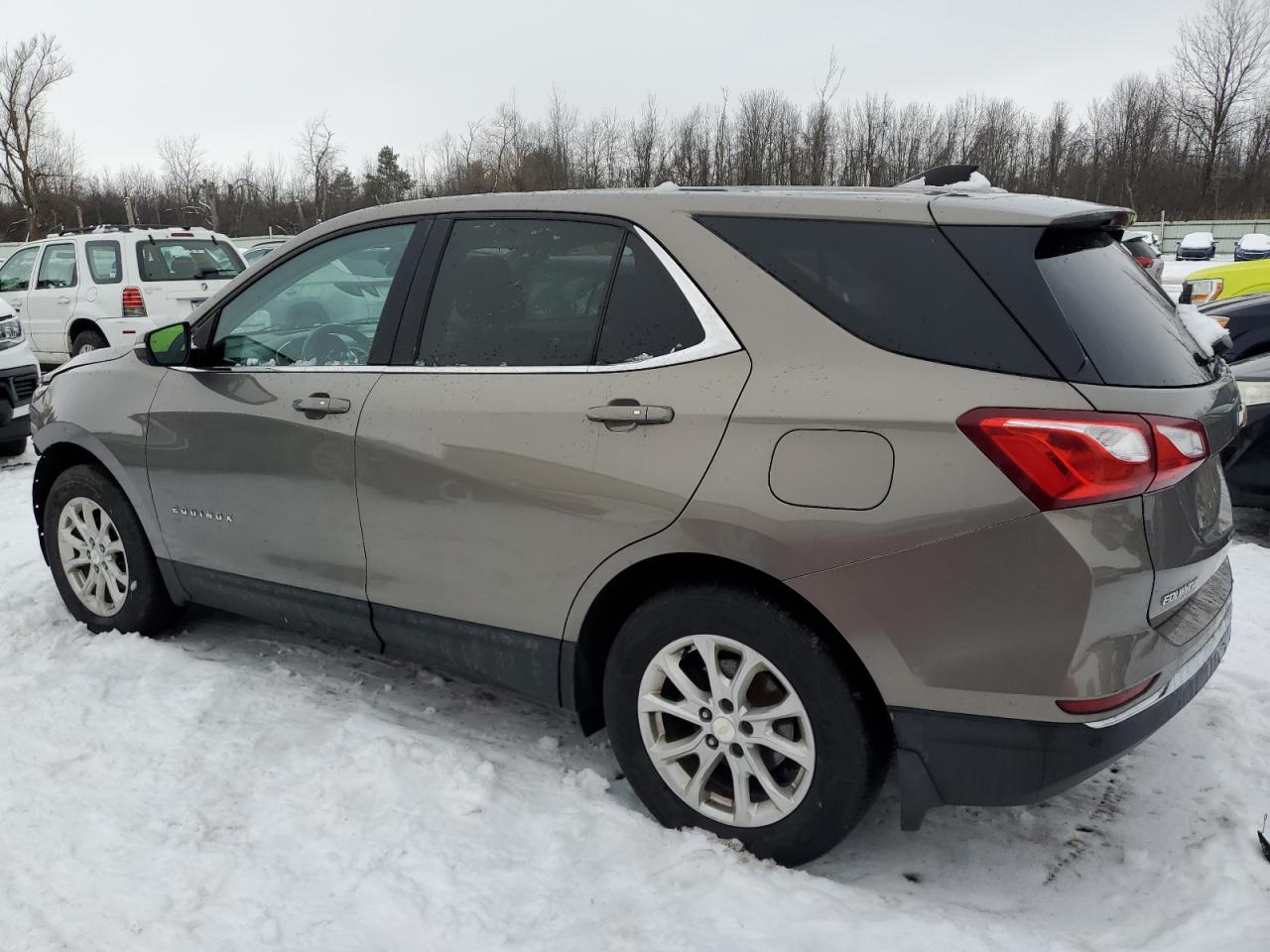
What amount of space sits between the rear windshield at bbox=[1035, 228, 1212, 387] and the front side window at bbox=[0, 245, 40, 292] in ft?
43.9

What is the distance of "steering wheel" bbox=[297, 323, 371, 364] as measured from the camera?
3.32 m

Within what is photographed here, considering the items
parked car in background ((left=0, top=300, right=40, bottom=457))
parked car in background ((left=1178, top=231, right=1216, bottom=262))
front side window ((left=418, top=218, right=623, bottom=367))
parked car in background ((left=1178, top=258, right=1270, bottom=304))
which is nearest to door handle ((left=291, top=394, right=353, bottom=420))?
front side window ((left=418, top=218, right=623, bottom=367))

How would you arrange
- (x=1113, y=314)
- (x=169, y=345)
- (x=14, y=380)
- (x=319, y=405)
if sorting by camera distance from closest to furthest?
1. (x=1113, y=314)
2. (x=319, y=405)
3. (x=169, y=345)
4. (x=14, y=380)

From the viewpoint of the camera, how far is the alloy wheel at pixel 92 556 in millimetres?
4141

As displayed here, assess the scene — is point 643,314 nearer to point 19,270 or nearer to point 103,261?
point 103,261

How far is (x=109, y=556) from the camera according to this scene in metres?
4.16

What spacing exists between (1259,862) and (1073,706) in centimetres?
93

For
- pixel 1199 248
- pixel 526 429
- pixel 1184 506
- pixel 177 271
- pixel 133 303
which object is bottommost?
pixel 1184 506

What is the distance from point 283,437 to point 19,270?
1195 centimetres

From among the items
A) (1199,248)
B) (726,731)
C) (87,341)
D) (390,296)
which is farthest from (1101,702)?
(1199,248)

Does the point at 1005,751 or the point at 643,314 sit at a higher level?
the point at 643,314

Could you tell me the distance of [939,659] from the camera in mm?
2238

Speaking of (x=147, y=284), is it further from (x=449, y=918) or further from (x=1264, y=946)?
(x=1264, y=946)

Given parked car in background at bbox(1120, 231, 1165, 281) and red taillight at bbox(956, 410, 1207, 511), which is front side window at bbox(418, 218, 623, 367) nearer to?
red taillight at bbox(956, 410, 1207, 511)
